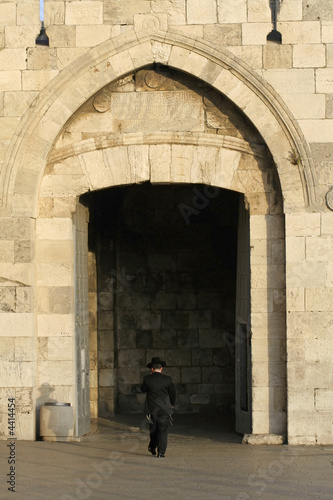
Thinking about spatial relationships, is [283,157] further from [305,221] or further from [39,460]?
[39,460]

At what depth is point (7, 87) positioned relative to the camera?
379 inches

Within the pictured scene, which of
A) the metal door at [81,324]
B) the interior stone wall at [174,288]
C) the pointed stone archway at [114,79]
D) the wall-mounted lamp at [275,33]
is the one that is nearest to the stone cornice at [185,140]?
the pointed stone archway at [114,79]

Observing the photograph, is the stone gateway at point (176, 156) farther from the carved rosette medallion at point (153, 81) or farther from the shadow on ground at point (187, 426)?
the shadow on ground at point (187, 426)

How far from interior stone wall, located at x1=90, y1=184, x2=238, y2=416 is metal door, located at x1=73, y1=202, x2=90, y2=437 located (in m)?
2.47

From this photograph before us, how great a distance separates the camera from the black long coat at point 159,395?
28.3 ft

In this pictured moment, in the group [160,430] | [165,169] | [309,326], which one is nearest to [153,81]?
[165,169]

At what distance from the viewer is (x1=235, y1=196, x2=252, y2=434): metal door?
32.5ft

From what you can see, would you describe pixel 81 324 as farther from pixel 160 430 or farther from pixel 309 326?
pixel 309 326
